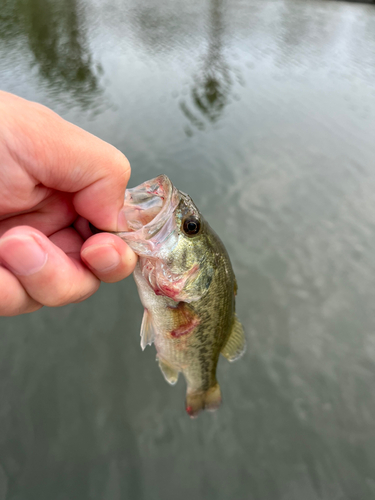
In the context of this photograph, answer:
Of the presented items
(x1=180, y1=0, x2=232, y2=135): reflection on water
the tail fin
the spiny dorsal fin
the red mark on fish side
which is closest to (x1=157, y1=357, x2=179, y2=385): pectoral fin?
the spiny dorsal fin

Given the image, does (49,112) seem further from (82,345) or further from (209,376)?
(82,345)

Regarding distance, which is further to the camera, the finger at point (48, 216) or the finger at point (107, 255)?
the finger at point (48, 216)

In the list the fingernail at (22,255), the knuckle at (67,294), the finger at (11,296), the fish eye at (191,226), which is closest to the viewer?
the fingernail at (22,255)

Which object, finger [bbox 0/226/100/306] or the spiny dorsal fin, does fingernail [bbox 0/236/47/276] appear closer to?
finger [bbox 0/226/100/306]

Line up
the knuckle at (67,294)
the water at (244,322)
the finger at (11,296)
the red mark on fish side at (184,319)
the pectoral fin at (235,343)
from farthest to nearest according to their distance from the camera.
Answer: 1. the water at (244,322)
2. the pectoral fin at (235,343)
3. the red mark on fish side at (184,319)
4. the knuckle at (67,294)
5. the finger at (11,296)

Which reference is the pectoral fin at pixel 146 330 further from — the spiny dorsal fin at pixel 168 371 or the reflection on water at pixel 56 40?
the reflection on water at pixel 56 40

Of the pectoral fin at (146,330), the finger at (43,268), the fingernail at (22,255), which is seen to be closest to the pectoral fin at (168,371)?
the pectoral fin at (146,330)

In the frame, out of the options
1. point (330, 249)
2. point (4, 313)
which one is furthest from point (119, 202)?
point (330, 249)

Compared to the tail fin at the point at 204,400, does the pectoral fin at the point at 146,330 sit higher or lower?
higher
